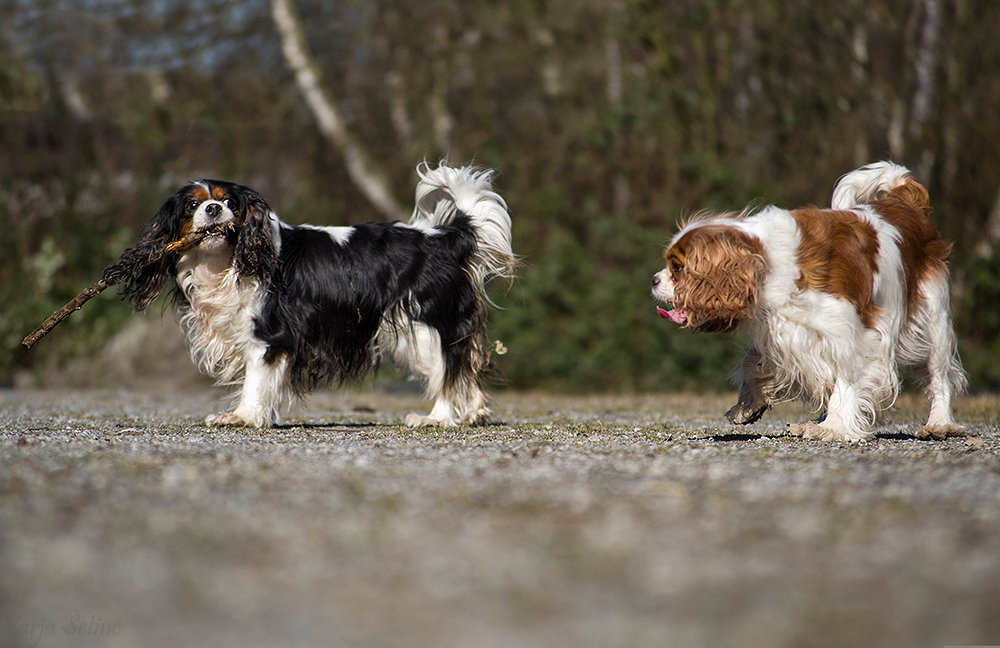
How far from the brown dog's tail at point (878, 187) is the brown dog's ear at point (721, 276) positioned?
1.29 m

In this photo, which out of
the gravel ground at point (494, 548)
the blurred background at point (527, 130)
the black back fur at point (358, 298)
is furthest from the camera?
the blurred background at point (527, 130)

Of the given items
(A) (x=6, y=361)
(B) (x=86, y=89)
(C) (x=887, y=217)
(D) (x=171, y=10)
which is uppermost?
(D) (x=171, y=10)

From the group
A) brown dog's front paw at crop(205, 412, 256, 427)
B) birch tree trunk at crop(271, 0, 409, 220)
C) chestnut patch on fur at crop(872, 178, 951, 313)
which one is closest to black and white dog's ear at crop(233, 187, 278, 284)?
brown dog's front paw at crop(205, 412, 256, 427)

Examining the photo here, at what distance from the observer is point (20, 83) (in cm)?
1395

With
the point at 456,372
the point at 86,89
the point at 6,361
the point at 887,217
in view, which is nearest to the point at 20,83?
the point at 86,89

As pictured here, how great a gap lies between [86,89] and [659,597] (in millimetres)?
13961

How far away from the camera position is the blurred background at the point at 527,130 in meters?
11.9

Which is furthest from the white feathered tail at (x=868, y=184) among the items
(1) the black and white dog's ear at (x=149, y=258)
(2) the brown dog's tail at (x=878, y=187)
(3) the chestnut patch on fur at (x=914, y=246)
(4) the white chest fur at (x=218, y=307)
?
(1) the black and white dog's ear at (x=149, y=258)

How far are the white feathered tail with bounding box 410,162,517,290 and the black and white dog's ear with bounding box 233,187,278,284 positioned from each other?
3.58 feet

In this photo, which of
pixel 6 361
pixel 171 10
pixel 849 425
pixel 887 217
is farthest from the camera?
pixel 171 10

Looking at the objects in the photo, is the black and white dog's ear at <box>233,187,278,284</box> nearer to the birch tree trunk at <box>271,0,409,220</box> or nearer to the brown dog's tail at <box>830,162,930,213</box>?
the brown dog's tail at <box>830,162,930,213</box>

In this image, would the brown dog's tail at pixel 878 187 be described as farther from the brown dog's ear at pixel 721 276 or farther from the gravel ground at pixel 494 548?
the gravel ground at pixel 494 548

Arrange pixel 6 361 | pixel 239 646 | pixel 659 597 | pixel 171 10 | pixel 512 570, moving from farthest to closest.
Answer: pixel 171 10 < pixel 6 361 < pixel 512 570 < pixel 659 597 < pixel 239 646

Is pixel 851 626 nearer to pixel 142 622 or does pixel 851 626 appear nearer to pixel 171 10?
pixel 142 622
